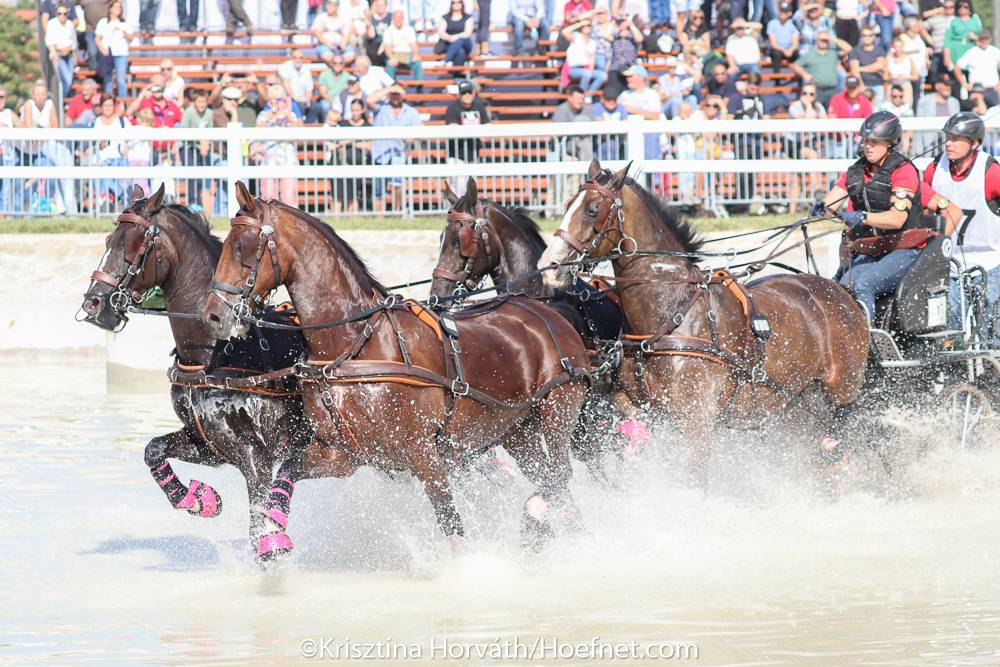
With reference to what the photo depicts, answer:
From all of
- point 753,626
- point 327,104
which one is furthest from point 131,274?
point 327,104

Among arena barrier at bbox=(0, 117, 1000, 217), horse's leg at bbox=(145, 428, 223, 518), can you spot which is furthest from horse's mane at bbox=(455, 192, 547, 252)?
arena barrier at bbox=(0, 117, 1000, 217)

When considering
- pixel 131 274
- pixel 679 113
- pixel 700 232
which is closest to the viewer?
pixel 131 274

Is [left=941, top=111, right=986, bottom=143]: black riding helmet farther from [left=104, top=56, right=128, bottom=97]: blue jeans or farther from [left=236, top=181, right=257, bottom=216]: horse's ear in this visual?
[left=104, top=56, right=128, bottom=97]: blue jeans

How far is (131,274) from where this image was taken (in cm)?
813

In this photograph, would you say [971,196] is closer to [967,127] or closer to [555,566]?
[967,127]

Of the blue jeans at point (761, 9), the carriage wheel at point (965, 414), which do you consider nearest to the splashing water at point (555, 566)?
the carriage wheel at point (965, 414)

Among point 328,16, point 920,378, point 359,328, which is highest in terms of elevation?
point 328,16

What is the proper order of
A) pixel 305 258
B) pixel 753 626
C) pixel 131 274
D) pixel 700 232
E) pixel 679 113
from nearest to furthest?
pixel 753 626 → pixel 305 258 → pixel 131 274 → pixel 700 232 → pixel 679 113

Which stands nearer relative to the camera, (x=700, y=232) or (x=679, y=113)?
(x=700, y=232)

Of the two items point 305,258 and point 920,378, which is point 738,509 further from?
point 305,258

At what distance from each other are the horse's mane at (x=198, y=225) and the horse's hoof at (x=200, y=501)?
119cm

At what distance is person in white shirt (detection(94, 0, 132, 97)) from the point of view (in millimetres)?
20500

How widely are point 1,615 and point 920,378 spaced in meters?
5.90

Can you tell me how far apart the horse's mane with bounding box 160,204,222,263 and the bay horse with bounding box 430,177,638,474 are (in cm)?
132
